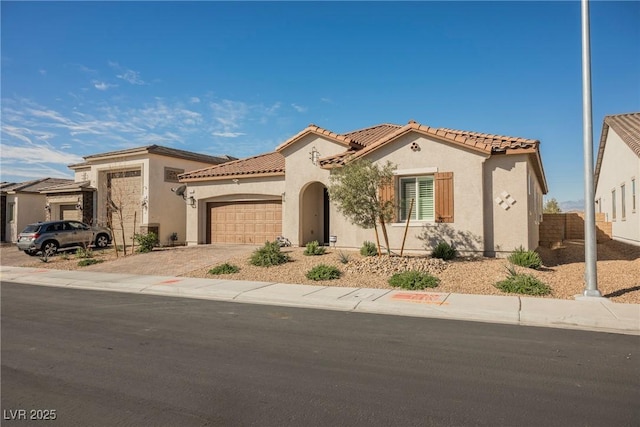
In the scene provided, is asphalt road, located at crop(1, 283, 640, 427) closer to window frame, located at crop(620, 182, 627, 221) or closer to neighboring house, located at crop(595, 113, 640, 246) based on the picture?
neighboring house, located at crop(595, 113, 640, 246)

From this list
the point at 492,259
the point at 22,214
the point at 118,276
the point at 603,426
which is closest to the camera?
the point at 603,426

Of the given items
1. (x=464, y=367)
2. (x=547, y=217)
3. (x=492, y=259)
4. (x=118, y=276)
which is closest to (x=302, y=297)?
(x=464, y=367)

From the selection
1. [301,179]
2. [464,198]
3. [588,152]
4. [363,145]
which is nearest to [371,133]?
[363,145]

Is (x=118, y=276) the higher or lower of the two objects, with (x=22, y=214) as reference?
lower

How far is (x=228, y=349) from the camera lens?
614cm

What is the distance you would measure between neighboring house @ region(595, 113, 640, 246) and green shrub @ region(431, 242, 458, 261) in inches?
368

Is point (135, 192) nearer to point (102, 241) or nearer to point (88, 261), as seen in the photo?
point (102, 241)

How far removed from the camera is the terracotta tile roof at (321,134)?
1747cm

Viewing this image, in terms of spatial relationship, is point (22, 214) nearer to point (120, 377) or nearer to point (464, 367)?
point (120, 377)

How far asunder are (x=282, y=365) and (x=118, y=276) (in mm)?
11257

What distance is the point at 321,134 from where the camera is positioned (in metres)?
17.9

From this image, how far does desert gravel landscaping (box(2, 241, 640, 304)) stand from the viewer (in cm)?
1030

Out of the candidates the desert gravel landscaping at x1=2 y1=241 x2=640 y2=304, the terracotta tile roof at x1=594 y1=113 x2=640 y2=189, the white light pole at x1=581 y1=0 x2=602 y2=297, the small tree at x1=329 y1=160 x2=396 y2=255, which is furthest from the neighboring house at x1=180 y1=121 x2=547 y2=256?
the terracotta tile roof at x1=594 y1=113 x2=640 y2=189

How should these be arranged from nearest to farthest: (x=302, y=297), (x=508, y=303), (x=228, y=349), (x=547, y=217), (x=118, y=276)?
(x=228, y=349) < (x=508, y=303) < (x=302, y=297) < (x=118, y=276) < (x=547, y=217)
